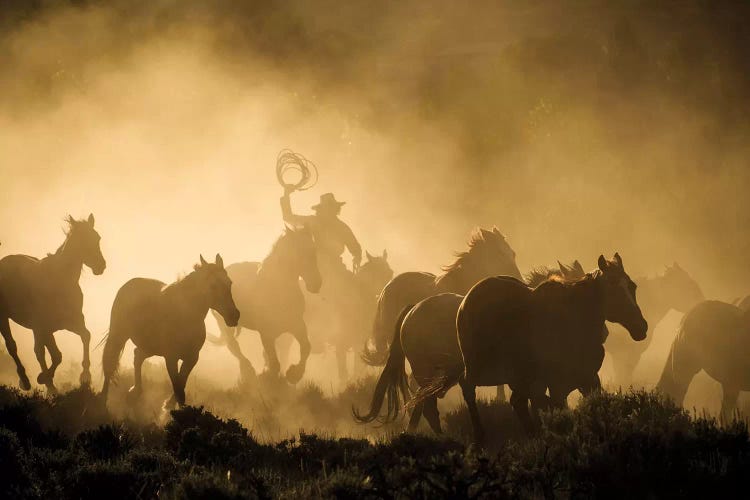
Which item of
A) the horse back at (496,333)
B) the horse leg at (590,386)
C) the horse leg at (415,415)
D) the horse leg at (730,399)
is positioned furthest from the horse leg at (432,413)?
the horse leg at (730,399)

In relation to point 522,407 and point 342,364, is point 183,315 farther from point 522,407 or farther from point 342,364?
point 342,364

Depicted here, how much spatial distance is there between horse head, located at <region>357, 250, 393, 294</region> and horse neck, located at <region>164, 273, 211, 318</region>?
7.58m

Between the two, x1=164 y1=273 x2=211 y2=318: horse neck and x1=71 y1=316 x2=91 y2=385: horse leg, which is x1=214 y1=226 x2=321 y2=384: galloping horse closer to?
x1=71 y1=316 x2=91 y2=385: horse leg

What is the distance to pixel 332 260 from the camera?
1956 cm

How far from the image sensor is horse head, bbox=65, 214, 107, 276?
1491 centimetres

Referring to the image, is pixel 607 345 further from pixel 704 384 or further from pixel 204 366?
pixel 204 366

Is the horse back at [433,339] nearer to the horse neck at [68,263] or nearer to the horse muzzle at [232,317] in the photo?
the horse muzzle at [232,317]

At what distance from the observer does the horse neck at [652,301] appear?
61.2 feet

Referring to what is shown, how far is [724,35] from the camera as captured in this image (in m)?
93.2

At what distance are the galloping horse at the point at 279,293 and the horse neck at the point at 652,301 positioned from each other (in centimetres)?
661

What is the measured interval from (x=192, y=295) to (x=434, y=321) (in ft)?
11.7

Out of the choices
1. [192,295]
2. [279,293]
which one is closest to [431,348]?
[192,295]

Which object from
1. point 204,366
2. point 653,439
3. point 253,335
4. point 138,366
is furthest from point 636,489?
point 253,335

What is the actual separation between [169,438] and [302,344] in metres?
6.07
